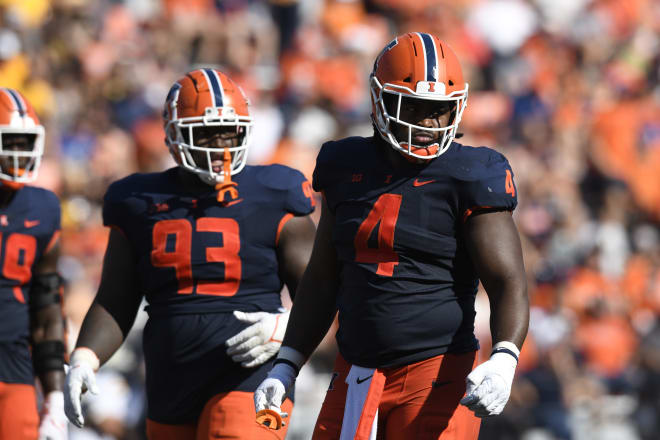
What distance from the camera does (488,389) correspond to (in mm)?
3062

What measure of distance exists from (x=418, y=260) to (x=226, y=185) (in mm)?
1181

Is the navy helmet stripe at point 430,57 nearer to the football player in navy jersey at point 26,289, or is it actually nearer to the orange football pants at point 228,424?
the orange football pants at point 228,424

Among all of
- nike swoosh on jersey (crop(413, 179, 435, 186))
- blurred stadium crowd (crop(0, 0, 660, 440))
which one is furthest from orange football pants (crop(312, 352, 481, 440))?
blurred stadium crowd (crop(0, 0, 660, 440))

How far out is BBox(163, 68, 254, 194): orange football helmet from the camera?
435cm

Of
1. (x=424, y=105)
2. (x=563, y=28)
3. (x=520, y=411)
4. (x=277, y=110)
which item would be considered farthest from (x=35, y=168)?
(x=563, y=28)

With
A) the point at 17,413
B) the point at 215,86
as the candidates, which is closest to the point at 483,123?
the point at 215,86

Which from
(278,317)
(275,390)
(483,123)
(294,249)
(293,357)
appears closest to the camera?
(275,390)

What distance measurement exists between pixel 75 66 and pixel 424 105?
7.33m

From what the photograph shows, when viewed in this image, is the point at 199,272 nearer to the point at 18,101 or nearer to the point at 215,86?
the point at 215,86

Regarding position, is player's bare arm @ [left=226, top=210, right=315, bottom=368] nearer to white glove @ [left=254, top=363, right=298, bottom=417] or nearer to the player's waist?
the player's waist

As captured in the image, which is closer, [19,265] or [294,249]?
[294,249]

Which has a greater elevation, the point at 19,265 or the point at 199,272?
the point at 199,272

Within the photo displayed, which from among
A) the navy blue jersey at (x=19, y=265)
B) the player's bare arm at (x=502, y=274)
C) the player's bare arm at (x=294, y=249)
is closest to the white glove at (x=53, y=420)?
the navy blue jersey at (x=19, y=265)

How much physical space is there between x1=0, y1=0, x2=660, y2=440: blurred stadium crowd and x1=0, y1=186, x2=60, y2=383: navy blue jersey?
225 centimetres
